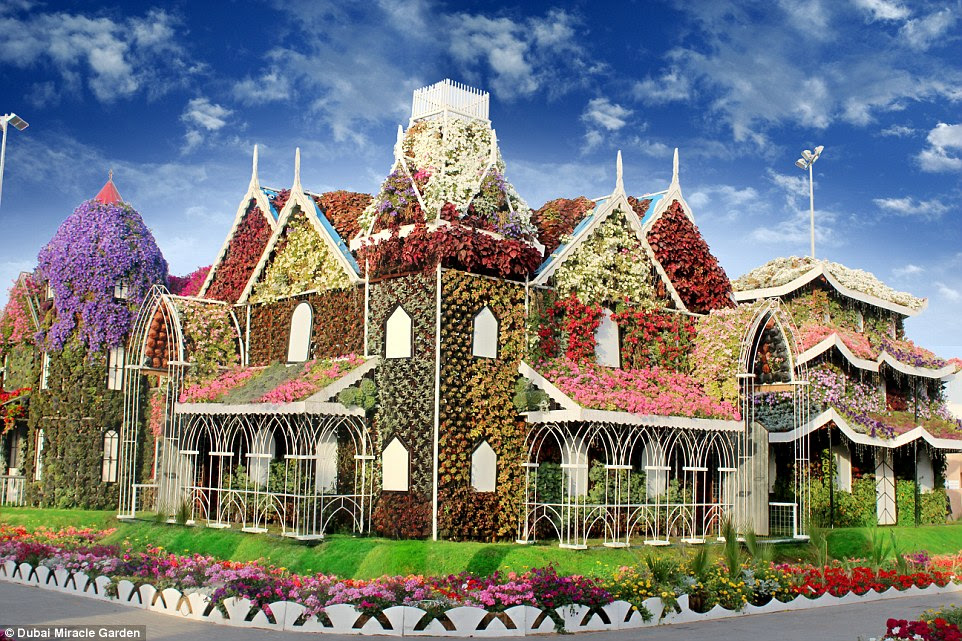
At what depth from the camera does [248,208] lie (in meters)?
25.5

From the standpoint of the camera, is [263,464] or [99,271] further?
[99,271]

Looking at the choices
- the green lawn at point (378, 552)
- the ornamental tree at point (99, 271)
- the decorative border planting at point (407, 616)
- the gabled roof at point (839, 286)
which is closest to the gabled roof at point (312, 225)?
the ornamental tree at point (99, 271)

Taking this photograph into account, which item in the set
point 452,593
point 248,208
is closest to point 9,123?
point 248,208

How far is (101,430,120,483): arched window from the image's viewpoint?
87.0 feet

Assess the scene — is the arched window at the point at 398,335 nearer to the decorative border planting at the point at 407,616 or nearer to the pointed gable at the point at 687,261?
the decorative border planting at the point at 407,616

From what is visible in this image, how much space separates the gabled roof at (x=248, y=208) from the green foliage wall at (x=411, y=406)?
6.32 m

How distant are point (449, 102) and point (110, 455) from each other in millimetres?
13973

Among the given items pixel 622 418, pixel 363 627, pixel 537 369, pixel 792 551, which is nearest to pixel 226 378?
pixel 537 369

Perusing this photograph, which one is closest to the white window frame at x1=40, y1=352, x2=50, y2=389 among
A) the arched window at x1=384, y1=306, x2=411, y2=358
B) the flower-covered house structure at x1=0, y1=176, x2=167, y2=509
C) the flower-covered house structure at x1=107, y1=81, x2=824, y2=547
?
the flower-covered house structure at x1=0, y1=176, x2=167, y2=509

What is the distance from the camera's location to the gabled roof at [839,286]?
28.6 metres

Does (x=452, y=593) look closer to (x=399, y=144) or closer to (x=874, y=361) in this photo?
(x=399, y=144)

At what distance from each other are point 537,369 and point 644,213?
664 cm

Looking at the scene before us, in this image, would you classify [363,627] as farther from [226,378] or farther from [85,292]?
[85,292]

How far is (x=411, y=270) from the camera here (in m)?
19.5
